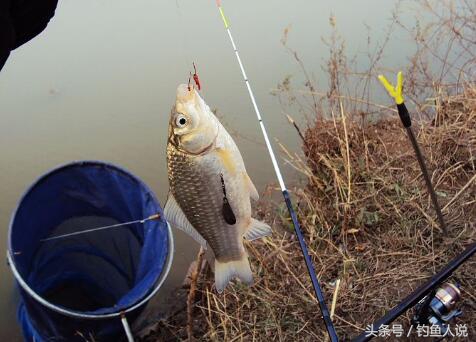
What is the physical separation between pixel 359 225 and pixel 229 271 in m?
1.64

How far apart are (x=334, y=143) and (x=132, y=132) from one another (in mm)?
2583

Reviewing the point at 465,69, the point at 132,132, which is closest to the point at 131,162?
the point at 132,132

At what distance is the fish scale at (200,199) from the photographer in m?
1.58

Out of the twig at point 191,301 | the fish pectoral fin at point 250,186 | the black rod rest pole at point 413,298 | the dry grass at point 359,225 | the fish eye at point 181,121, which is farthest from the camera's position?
the twig at point 191,301

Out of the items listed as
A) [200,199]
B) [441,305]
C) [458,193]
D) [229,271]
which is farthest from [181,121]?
[458,193]

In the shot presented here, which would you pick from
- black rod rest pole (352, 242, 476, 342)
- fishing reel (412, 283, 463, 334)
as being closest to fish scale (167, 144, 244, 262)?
black rod rest pole (352, 242, 476, 342)

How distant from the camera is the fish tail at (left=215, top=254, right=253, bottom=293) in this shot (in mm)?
1829

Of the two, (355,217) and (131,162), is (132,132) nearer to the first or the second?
(131,162)

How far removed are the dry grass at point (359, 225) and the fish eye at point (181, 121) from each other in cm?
150

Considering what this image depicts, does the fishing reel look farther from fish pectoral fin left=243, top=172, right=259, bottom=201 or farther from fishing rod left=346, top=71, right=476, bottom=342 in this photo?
fish pectoral fin left=243, top=172, right=259, bottom=201

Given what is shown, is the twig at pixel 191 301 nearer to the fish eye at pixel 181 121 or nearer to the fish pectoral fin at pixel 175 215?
the fish pectoral fin at pixel 175 215

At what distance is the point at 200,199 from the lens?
1.63 metres

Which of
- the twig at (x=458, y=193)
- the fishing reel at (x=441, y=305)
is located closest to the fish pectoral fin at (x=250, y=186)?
the fishing reel at (x=441, y=305)

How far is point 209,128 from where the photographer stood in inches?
59.4
